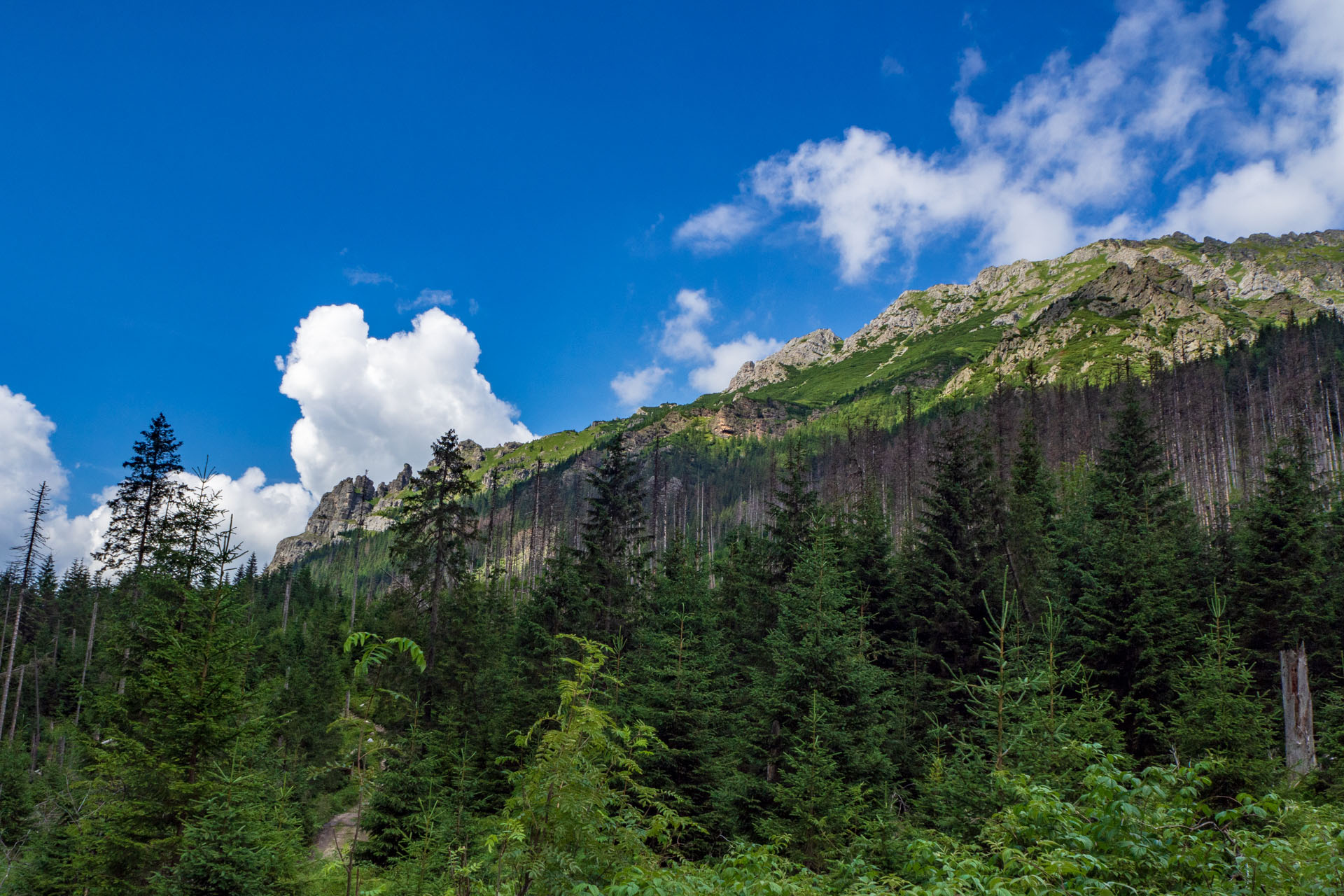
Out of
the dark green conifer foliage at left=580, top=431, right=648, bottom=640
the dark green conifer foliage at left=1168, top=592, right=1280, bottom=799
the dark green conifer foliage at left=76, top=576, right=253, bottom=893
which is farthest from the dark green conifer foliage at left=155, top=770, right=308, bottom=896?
the dark green conifer foliage at left=1168, top=592, right=1280, bottom=799

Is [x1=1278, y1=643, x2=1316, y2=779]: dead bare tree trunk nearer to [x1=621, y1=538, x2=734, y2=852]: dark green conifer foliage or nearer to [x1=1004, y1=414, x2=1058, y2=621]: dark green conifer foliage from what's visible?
[x1=1004, y1=414, x2=1058, y2=621]: dark green conifer foliage

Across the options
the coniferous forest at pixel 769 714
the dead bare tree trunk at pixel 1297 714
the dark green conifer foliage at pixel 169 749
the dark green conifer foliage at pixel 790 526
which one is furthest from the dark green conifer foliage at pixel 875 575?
the dark green conifer foliage at pixel 169 749

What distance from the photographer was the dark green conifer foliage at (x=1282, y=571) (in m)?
17.7

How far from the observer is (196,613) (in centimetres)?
1293

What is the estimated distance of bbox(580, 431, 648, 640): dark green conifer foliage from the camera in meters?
27.0

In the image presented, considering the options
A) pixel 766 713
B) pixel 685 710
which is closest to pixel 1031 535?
pixel 766 713

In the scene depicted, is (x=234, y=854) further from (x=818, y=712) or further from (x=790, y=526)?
(x=790, y=526)

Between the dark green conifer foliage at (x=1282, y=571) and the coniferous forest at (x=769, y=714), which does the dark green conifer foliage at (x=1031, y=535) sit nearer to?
the coniferous forest at (x=769, y=714)

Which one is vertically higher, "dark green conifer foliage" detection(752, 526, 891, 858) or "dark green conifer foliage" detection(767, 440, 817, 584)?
"dark green conifer foliage" detection(767, 440, 817, 584)

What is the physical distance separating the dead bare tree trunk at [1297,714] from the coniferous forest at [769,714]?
0.07m

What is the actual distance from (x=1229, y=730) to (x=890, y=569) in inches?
582

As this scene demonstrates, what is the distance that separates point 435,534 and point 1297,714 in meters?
29.2

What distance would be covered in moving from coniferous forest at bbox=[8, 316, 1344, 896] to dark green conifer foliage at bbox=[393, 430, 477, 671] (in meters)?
0.19

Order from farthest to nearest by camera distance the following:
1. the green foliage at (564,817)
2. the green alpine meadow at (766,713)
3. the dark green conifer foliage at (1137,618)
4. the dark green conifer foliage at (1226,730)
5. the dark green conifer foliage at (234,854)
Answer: the dark green conifer foliage at (1137,618) < the dark green conifer foliage at (1226,730) < the dark green conifer foliage at (234,854) < the green alpine meadow at (766,713) < the green foliage at (564,817)
